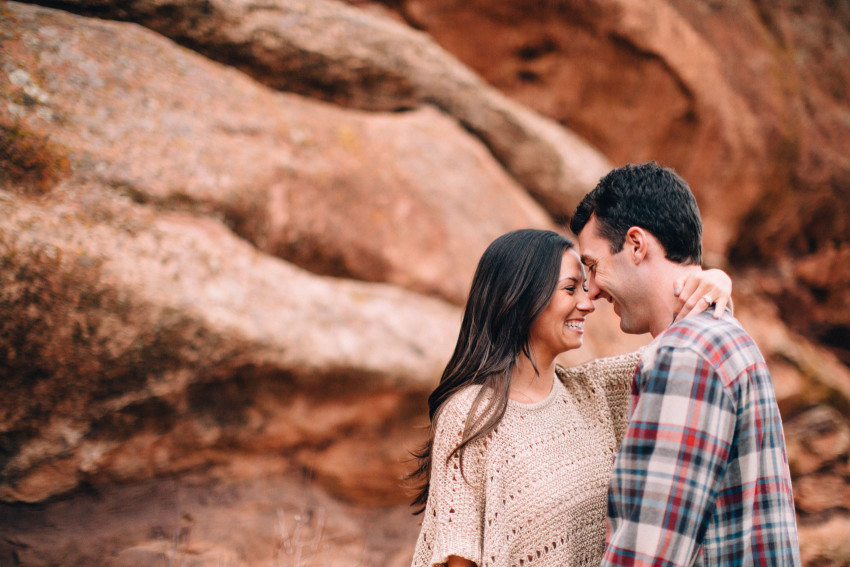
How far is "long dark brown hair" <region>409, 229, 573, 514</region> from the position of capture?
210 centimetres

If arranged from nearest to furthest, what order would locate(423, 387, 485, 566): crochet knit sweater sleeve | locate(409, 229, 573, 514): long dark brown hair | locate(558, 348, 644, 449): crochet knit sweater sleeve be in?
locate(423, 387, 485, 566): crochet knit sweater sleeve < locate(409, 229, 573, 514): long dark brown hair < locate(558, 348, 644, 449): crochet knit sweater sleeve

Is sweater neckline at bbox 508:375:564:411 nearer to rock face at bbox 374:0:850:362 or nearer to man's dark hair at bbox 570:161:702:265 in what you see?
man's dark hair at bbox 570:161:702:265

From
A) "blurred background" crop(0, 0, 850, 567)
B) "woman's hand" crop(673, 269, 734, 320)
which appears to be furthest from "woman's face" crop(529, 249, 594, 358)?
"blurred background" crop(0, 0, 850, 567)

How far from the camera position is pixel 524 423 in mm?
1996

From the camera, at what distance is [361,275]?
3875 mm

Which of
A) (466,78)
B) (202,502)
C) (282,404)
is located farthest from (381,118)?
(202,502)

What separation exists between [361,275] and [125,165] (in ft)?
4.93

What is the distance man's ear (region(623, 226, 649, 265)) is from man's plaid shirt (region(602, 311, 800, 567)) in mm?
345

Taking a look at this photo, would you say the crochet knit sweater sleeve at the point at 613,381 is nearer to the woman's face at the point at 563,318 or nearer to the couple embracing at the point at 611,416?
the couple embracing at the point at 611,416

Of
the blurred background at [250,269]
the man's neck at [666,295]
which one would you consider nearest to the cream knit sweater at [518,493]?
the man's neck at [666,295]

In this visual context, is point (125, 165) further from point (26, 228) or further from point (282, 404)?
point (282, 404)

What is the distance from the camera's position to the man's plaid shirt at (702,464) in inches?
53.0

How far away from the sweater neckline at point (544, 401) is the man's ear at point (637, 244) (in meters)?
0.60

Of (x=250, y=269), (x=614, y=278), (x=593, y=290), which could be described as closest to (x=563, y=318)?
(x=593, y=290)
